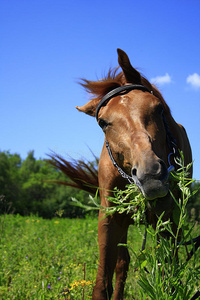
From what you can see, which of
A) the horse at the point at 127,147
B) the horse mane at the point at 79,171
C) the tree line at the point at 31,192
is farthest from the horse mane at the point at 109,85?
the tree line at the point at 31,192

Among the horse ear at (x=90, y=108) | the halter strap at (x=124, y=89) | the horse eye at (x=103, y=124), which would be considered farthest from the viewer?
the horse ear at (x=90, y=108)

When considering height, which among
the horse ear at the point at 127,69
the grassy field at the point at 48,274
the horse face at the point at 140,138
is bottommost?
the grassy field at the point at 48,274

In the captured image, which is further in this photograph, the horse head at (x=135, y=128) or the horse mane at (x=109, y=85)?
the horse mane at (x=109, y=85)

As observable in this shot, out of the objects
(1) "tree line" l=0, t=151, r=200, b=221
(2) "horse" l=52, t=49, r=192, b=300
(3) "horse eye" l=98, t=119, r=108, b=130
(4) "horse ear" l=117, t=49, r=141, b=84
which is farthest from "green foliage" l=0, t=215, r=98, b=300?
(1) "tree line" l=0, t=151, r=200, b=221

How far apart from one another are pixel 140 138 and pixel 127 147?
20 cm

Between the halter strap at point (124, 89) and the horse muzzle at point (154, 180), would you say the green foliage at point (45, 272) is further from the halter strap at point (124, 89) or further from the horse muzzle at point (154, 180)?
the halter strap at point (124, 89)

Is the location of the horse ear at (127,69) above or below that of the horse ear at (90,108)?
above

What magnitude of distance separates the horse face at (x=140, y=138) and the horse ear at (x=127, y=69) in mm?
364

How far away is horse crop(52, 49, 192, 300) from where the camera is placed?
2146 millimetres

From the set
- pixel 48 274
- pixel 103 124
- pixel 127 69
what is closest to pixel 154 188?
pixel 103 124

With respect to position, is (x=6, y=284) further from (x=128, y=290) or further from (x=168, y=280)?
(x=168, y=280)

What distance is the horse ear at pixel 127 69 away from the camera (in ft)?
10.3

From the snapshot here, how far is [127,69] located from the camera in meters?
3.21

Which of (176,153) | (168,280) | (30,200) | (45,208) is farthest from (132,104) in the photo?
(30,200)
